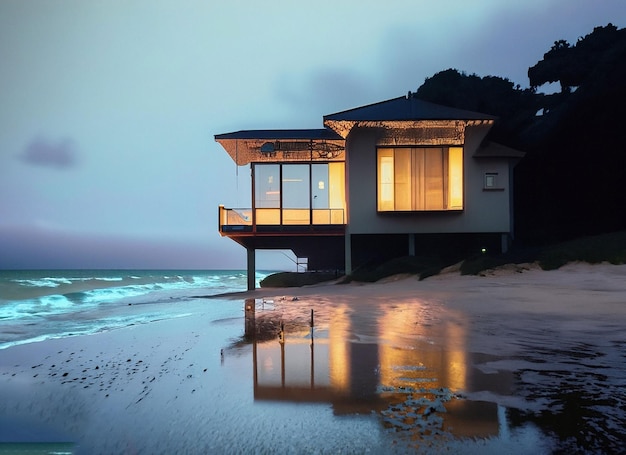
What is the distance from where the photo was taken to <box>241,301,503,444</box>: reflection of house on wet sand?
3.21 m

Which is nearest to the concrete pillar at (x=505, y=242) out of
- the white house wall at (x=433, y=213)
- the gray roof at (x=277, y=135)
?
the white house wall at (x=433, y=213)

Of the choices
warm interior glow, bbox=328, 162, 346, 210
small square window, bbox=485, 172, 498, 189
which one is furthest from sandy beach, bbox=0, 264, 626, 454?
warm interior glow, bbox=328, 162, 346, 210

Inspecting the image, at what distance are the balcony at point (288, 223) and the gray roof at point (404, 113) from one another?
3.73 m

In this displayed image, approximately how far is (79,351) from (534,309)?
290 inches

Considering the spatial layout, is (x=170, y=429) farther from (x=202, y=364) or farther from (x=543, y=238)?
(x=543, y=238)

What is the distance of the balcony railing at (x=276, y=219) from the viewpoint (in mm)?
18781

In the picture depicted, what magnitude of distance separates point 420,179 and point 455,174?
1417 millimetres

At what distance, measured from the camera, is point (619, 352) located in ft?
16.5

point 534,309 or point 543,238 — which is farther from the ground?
point 543,238

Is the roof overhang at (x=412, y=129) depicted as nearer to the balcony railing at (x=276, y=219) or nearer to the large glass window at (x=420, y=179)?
the large glass window at (x=420, y=179)

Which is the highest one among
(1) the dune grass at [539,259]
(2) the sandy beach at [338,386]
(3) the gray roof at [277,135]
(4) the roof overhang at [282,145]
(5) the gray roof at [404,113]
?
(5) the gray roof at [404,113]

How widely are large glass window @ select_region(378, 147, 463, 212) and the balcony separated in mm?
1941

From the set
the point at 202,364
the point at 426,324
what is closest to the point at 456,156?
the point at 426,324

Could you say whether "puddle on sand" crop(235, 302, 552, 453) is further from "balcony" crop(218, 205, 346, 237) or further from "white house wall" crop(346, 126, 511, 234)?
"balcony" crop(218, 205, 346, 237)
